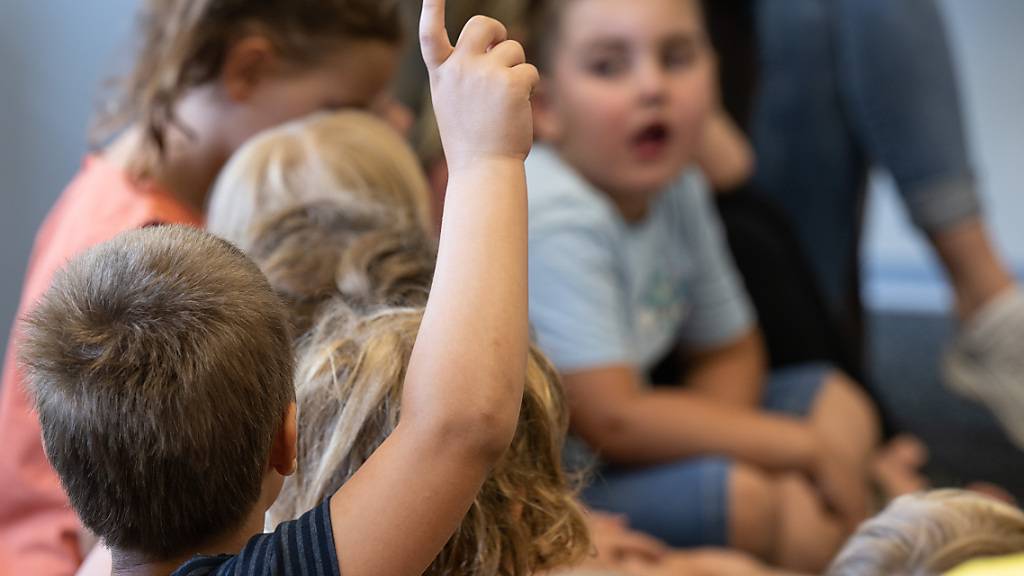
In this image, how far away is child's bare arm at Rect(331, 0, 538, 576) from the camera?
476 millimetres

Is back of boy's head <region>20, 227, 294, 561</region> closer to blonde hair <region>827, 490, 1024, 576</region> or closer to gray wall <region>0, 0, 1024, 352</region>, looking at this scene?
blonde hair <region>827, 490, 1024, 576</region>

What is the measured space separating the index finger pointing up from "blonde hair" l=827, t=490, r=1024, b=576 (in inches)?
15.4

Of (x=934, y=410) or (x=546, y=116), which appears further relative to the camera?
(x=934, y=410)

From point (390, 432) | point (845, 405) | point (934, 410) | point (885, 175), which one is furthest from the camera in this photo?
point (885, 175)

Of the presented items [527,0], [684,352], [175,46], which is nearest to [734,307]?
[684,352]

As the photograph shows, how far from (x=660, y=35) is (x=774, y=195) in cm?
58

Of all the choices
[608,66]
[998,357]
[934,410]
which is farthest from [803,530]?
[934,410]

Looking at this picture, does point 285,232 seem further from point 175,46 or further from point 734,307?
point 734,307

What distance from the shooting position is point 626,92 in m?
1.25

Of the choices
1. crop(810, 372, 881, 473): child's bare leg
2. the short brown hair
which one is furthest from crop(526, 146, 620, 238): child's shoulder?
crop(810, 372, 881, 473): child's bare leg

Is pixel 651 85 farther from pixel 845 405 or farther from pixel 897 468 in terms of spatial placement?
pixel 897 468

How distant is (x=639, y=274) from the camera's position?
131 centimetres

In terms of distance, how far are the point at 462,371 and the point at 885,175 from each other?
2.10 m

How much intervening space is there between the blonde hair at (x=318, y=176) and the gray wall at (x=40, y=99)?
0.53 metres
